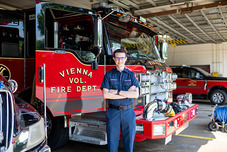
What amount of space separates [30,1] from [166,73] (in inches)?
296

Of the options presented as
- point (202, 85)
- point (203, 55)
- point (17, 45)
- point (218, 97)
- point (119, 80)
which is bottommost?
point (218, 97)

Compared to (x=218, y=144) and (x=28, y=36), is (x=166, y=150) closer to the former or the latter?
(x=218, y=144)

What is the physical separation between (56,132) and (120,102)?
Result: 5.85ft

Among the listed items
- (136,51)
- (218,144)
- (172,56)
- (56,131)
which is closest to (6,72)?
(56,131)

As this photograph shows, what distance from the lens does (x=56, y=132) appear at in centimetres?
436

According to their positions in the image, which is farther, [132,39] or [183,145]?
[183,145]

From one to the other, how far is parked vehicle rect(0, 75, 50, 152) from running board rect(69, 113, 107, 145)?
132 centimetres

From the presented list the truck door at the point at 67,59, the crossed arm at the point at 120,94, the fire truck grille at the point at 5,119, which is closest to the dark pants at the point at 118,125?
the crossed arm at the point at 120,94

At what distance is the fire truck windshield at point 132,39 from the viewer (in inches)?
167

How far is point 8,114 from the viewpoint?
86.3 inches

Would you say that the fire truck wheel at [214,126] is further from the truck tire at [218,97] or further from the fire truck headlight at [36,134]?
the truck tire at [218,97]

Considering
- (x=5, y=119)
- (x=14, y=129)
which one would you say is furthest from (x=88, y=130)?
(x=5, y=119)

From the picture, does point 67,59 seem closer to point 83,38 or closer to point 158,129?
point 83,38

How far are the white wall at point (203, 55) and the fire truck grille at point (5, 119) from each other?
2161 centimetres
